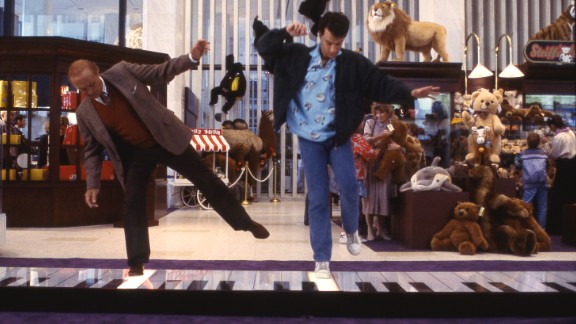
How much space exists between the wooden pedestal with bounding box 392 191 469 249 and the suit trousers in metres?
2.13

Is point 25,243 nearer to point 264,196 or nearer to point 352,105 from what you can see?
point 352,105

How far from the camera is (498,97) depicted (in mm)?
6020

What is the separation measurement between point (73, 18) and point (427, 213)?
5.14 meters

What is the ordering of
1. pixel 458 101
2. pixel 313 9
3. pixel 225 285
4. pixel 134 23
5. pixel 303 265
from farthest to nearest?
pixel 134 23, pixel 458 101, pixel 303 265, pixel 313 9, pixel 225 285

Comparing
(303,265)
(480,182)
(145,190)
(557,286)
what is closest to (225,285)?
(145,190)

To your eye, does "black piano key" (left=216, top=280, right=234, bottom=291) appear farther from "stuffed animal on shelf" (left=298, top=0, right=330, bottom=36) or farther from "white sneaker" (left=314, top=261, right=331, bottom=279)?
"stuffed animal on shelf" (left=298, top=0, right=330, bottom=36)

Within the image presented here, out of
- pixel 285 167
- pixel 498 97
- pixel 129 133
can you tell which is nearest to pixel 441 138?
pixel 498 97

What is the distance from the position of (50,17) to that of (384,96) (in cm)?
611

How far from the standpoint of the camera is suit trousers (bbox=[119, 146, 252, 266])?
114 inches

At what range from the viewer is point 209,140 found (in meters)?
7.94

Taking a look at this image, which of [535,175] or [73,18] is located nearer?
[535,175]

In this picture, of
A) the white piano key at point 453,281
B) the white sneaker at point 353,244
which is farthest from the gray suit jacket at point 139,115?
the white piano key at point 453,281

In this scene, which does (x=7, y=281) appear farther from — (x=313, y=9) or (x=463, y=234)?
(x=463, y=234)

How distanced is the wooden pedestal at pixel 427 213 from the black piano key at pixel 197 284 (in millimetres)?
2391
